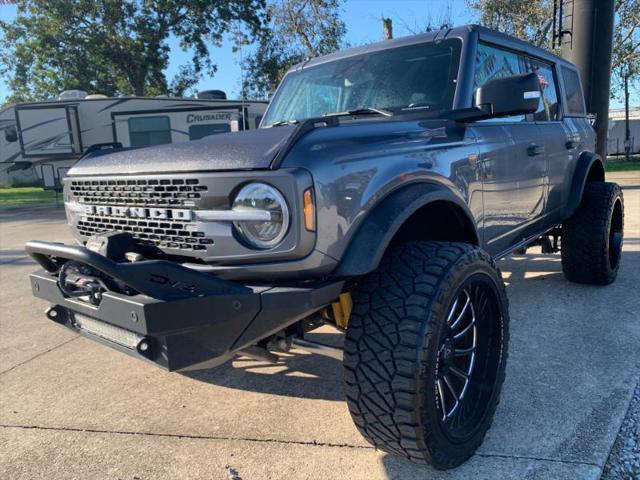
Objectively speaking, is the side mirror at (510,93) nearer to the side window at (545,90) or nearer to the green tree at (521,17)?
the side window at (545,90)

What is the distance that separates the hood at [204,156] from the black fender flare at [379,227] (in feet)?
1.53

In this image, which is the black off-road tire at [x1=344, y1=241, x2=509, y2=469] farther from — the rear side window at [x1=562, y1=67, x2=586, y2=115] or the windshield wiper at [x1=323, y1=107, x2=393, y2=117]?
the rear side window at [x1=562, y1=67, x2=586, y2=115]

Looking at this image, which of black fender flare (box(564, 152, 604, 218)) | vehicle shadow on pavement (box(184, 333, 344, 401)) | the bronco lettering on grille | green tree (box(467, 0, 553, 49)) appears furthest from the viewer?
green tree (box(467, 0, 553, 49))

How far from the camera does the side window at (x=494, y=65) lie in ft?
10.2

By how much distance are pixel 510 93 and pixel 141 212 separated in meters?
1.86

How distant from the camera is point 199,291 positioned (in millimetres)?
1854

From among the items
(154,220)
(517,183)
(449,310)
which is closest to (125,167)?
(154,220)

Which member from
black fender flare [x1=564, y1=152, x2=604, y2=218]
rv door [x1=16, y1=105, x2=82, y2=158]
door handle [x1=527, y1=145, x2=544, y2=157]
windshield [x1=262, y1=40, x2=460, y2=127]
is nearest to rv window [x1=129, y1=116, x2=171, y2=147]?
rv door [x1=16, y1=105, x2=82, y2=158]

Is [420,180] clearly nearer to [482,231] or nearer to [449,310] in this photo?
[449,310]

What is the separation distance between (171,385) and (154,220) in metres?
1.40

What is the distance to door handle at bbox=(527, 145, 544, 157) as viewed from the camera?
3.50m

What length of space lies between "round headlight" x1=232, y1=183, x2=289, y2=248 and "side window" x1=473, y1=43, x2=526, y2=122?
167 cm

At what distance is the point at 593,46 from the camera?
856 cm

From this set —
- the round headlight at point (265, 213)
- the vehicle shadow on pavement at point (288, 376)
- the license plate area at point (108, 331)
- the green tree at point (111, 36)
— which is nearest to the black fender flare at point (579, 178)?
the vehicle shadow on pavement at point (288, 376)
